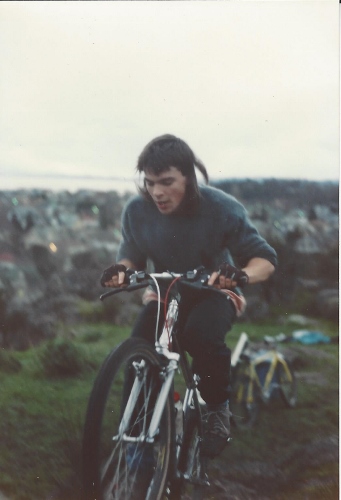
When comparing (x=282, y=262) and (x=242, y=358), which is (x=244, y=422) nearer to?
(x=242, y=358)

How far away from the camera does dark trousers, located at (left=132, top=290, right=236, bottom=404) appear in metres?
2.78

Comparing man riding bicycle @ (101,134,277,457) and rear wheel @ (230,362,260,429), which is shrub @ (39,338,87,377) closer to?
man riding bicycle @ (101,134,277,457)

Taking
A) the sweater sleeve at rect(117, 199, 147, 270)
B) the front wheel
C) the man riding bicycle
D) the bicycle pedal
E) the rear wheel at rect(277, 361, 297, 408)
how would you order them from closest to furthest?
the front wheel
the bicycle pedal
the man riding bicycle
the sweater sleeve at rect(117, 199, 147, 270)
the rear wheel at rect(277, 361, 297, 408)

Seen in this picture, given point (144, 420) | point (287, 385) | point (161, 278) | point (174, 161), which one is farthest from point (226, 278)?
point (287, 385)

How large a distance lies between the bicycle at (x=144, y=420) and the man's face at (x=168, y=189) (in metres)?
0.47

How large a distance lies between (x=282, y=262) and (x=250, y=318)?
1.19 feet

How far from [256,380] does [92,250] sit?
45.5 inches

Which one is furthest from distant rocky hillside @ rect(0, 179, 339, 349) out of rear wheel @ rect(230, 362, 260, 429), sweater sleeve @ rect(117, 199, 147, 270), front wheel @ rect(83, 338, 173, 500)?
front wheel @ rect(83, 338, 173, 500)

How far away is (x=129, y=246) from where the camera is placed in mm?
3105

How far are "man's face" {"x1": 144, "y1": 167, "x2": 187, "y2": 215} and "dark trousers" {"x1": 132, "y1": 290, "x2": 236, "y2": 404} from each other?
49 cm

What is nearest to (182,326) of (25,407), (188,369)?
(188,369)

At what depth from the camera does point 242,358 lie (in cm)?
316

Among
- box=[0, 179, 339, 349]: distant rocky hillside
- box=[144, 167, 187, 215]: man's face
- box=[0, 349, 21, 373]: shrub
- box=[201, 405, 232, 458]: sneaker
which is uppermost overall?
box=[144, 167, 187, 215]: man's face

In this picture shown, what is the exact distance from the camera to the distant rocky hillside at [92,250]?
3.12m
